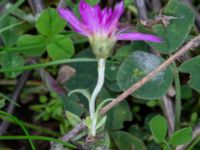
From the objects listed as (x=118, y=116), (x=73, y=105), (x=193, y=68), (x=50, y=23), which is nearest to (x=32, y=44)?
(x=50, y=23)

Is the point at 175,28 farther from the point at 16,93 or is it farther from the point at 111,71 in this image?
the point at 16,93

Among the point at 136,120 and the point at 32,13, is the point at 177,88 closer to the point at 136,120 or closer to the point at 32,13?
the point at 136,120

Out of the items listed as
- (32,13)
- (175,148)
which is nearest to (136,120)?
(175,148)

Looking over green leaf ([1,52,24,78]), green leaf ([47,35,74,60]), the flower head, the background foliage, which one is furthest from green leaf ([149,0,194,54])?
green leaf ([1,52,24,78])

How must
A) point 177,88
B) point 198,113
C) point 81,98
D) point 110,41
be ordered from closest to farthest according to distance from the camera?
point 110,41, point 177,88, point 81,98, point 198,113

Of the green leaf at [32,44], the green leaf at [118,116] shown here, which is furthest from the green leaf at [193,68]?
the green leaf at [32,44]
